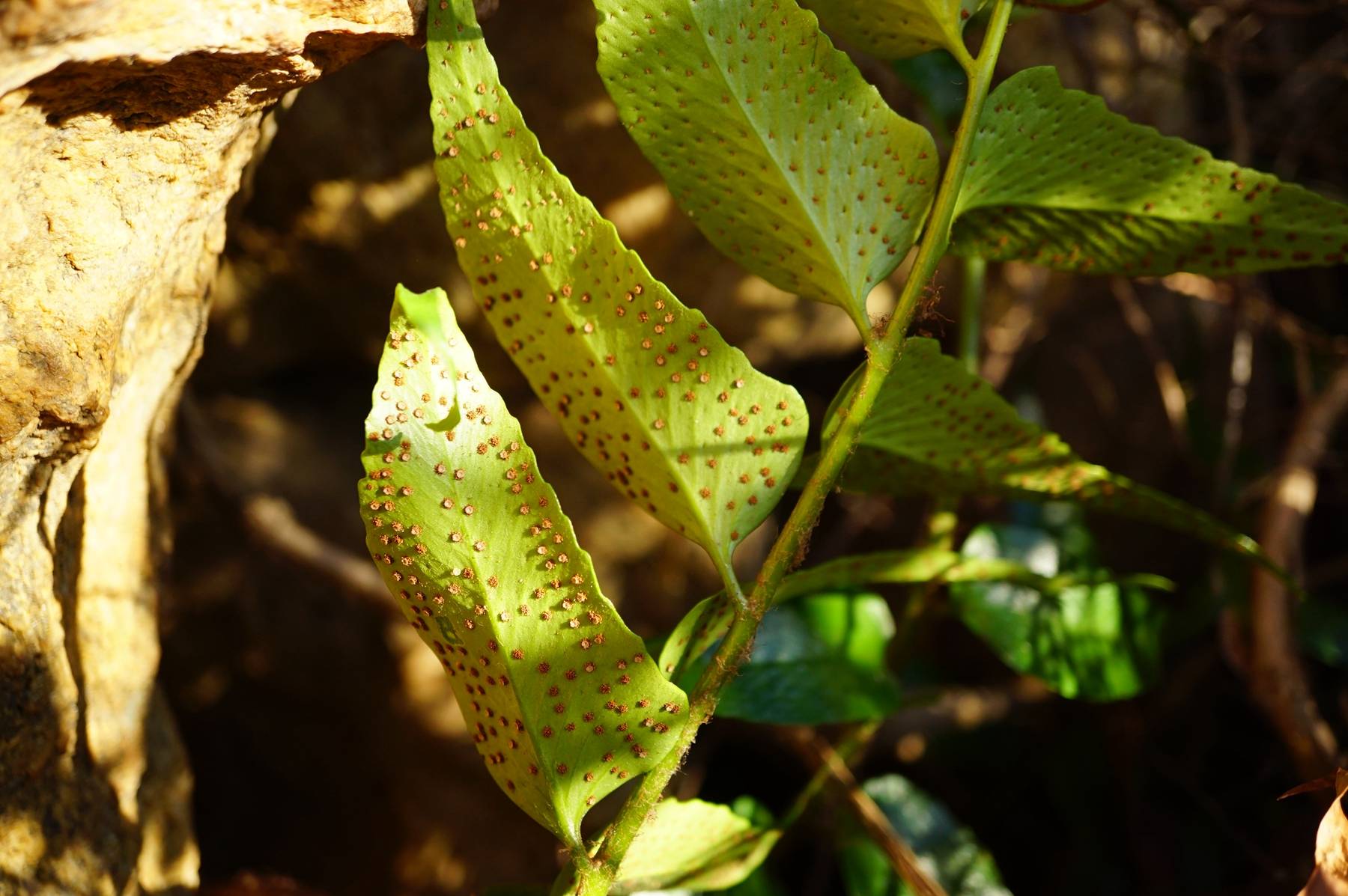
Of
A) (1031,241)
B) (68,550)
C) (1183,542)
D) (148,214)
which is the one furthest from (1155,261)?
(1183,542)

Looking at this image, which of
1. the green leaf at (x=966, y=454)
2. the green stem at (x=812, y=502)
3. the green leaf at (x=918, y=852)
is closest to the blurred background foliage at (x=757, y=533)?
the green leaf at (x=918, y=852)

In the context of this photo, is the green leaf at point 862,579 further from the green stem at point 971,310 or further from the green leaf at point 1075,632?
the green stem at point 971,310

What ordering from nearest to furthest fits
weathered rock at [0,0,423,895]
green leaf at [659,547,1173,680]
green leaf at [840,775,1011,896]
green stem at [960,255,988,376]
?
1. weathered rock at [0,0,423,895]
2. green leaf at [659,547,1173,680]
3. green leaf at [840,775,1011,896]
4. green stem at [960,255,988,376]

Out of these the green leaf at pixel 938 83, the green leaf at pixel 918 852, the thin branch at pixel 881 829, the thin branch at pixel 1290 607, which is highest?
the green leaf at pixel 938 83

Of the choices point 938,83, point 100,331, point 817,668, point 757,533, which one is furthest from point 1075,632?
point 100,331

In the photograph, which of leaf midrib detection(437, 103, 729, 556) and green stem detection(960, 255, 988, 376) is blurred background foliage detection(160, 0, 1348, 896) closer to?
green stem detection(960, 255, 988, 376)

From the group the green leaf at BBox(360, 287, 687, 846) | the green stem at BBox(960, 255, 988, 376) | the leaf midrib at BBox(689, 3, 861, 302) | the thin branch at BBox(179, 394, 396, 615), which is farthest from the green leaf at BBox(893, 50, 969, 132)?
the thin branch at BBox(179, 394, 396, 615)
